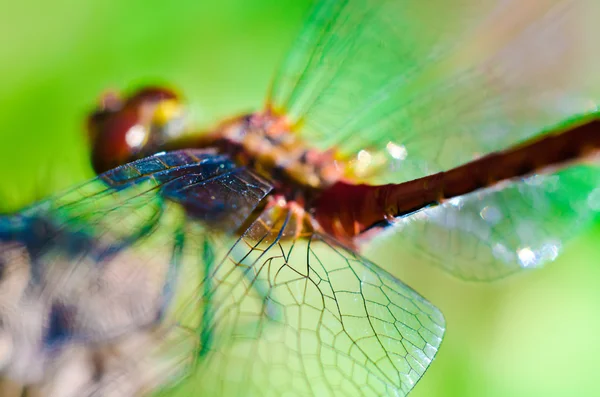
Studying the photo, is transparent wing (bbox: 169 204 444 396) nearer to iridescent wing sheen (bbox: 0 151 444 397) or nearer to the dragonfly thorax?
iridescent wing sheen (bbox: 0 151 444 397)

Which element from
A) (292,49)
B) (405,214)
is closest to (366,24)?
(292,49)

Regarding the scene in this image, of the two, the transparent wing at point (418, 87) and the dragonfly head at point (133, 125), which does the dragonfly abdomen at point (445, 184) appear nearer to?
the transparent wing at point (418, 87)

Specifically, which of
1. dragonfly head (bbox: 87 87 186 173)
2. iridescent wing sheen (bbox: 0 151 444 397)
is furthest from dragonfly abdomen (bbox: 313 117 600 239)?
dragonfly head (bbox: 87 87 186 173)

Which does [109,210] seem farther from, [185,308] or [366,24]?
[366,24]

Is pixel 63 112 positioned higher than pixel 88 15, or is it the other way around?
pixel 88 15

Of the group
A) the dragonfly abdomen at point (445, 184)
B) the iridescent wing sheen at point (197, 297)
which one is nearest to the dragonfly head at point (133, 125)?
the iridescent wing sheen at point (197, 297)

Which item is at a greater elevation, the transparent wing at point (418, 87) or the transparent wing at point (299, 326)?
the transparent wing at point (418, 87)
